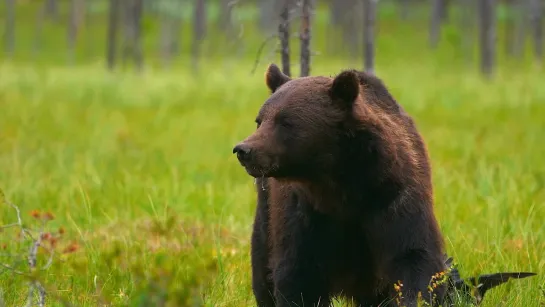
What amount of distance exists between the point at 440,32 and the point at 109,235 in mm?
47414

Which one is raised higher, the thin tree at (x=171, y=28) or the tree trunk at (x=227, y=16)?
the tree trunk at (x=227, y=16)

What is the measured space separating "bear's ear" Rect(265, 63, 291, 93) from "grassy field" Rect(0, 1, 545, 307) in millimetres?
849

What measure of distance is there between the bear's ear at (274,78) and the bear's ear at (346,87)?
482 millimetres

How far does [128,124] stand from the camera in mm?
14102

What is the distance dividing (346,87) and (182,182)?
5314 millimetres

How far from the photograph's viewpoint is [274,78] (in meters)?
4.02

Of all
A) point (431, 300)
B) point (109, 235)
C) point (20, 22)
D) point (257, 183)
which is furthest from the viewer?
point (20, 22)

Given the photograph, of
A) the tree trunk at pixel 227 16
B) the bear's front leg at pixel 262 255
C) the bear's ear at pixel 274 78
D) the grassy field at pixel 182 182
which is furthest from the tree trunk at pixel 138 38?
the bear's ear at pixel 274 78

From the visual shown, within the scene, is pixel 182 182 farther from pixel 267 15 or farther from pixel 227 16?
pixel 267 15

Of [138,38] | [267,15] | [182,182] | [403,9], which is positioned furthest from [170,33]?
[182,182]

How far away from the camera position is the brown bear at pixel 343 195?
3541 millimetres

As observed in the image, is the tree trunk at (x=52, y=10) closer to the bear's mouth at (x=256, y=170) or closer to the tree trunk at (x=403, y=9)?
the tree trunk at (x=403, y=9)

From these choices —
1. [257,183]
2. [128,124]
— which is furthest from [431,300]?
[128,124]

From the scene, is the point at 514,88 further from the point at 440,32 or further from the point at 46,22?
the point at 46,22
